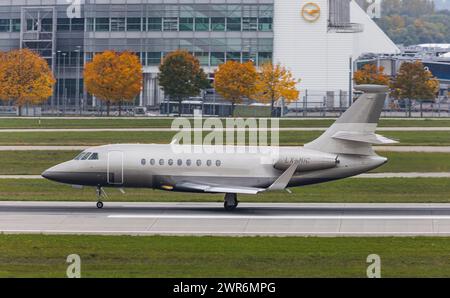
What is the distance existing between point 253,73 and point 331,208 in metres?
71.0

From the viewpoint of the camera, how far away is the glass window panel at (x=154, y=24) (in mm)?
127062

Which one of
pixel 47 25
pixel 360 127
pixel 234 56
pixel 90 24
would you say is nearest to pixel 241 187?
pixel 360 127

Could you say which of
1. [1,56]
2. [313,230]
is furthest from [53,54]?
[313,230]

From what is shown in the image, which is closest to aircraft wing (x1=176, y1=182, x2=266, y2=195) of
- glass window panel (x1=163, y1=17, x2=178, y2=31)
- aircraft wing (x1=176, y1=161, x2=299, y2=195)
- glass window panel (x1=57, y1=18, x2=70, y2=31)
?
aircraft wing (x1=176, y1=161, x2=299, y2=195)

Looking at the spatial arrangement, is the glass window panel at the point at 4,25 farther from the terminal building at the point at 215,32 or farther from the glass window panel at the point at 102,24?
the glass window panel at the point at 102,24

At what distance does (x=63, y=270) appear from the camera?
2923 cm

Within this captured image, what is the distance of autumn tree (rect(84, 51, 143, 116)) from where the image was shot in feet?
372

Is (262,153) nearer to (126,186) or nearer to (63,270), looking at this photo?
(126,186)

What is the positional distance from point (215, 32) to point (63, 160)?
66334mm

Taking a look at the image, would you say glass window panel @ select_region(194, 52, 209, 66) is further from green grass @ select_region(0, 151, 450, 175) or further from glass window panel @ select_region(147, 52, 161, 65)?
green grass @ select_region(0, 151, 450, 175)

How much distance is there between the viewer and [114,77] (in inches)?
4459

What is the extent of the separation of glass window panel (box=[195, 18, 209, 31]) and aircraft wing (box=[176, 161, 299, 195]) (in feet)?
277

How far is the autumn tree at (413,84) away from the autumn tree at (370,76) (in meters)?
1.53

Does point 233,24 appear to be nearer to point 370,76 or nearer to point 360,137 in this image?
point 370,76
